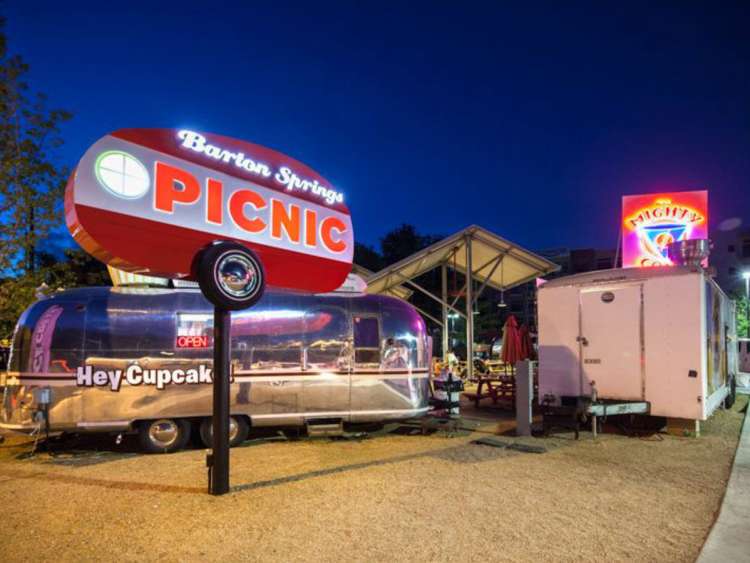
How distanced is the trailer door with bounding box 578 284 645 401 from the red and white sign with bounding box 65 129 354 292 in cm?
474

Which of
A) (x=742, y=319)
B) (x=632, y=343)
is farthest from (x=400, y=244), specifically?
(x=632, y=343)

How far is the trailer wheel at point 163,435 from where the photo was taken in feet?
28.0

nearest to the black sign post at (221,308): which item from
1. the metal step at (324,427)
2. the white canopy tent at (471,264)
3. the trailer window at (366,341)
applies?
the metal step at (324,427)

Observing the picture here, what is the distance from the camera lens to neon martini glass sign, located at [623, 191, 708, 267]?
17.6 metres

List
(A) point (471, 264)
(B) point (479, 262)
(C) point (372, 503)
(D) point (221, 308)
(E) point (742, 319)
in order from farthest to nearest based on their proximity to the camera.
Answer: (E) point (742, 319) < (B) point (479, 262) < (A) point (471, 264) < (D) point (221, 308) < (C) point (372, 503)

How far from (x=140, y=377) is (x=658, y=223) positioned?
16797 mm

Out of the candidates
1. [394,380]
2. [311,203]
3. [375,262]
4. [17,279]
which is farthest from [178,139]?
[375,262]

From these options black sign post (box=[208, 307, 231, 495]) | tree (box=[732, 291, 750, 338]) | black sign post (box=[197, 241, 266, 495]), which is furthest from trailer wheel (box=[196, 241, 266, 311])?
tree (box=[732, 291, 750, 338])

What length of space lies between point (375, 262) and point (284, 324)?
38.4m

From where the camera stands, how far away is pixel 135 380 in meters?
8.34

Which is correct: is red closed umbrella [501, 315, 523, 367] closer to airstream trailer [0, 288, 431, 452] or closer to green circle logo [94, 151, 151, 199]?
airstream trailer [0, 288, 431, 452]

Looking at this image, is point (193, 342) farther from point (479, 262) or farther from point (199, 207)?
point (479, 262)

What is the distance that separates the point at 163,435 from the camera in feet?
28.3

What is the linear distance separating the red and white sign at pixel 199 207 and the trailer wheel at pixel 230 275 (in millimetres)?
313
